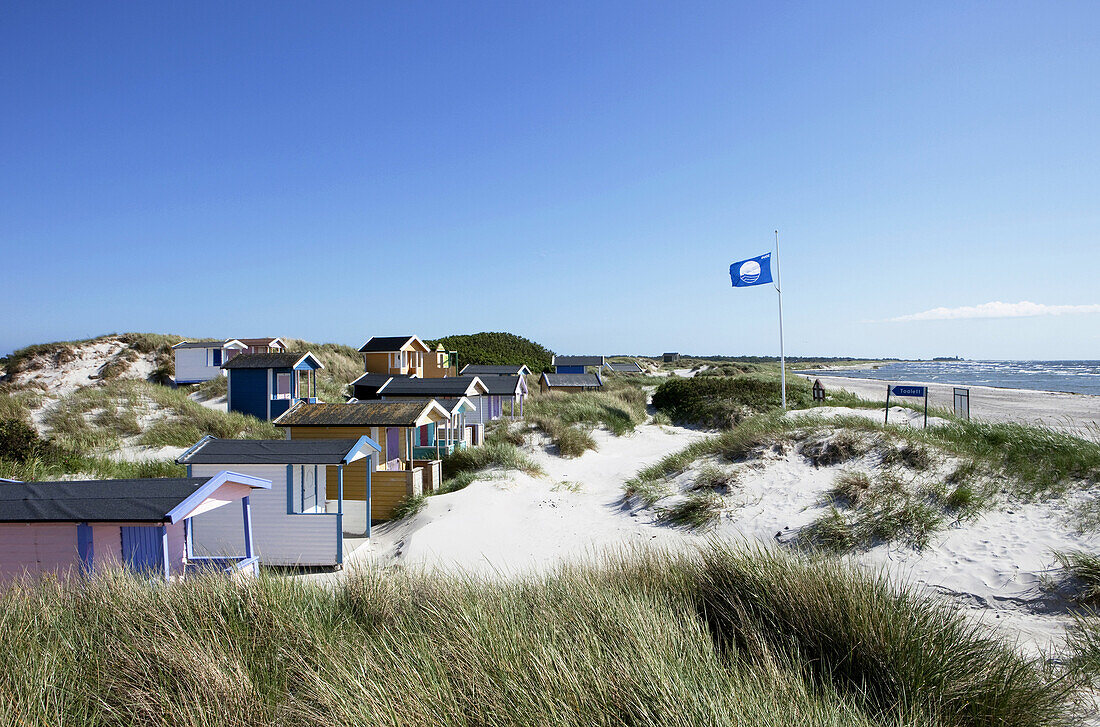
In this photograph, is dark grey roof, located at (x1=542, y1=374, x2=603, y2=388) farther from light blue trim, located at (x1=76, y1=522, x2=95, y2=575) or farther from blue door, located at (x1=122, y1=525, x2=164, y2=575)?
light blue trim, located at (x1=76, y1=522, x2=95, y2=575)

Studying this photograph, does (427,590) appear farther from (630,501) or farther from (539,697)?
(630,501)

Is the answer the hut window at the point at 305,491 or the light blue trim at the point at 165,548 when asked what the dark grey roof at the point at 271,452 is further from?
the light blue trim at the point at 165,548

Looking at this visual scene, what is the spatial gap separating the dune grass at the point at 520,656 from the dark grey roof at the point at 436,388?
1826 centimetres

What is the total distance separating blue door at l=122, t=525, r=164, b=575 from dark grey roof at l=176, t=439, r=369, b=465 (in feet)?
13.1

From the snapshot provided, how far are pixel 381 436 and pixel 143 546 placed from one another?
9280mm

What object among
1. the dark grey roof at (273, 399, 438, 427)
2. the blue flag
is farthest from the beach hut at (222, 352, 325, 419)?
the blue flag

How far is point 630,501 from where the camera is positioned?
1262 centimetres

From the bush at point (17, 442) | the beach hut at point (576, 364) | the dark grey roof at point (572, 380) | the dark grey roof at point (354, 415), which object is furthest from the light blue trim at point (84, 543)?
the beach hut at point (576, 364)

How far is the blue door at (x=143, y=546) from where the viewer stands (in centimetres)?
717

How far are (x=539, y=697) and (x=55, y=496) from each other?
7724mm

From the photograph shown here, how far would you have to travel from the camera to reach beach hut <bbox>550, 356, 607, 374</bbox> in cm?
5797

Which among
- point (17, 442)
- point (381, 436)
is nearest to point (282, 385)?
point (17, 442)

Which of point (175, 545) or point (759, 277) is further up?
point (759, 277)

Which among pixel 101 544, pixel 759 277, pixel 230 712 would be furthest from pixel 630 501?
pixel 759 277
